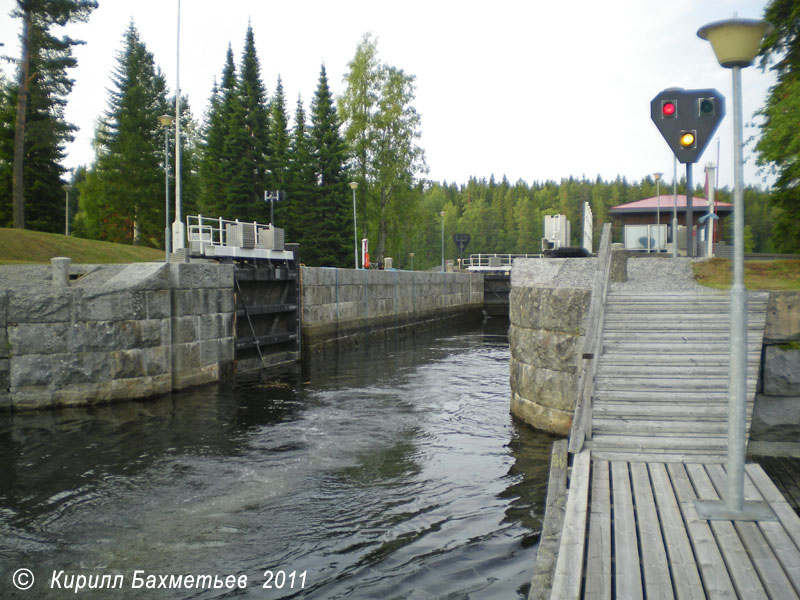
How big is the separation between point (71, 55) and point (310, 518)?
3384 centimetres

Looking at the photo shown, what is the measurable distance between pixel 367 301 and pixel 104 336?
16.0 metres

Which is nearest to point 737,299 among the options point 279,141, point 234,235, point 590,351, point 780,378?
point 590,351

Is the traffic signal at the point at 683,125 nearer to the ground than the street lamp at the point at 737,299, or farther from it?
farther from it

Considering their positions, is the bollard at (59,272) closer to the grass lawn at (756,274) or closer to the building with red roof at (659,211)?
the grass lawn at (756,274)

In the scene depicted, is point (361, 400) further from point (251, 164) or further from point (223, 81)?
point (223, 81)

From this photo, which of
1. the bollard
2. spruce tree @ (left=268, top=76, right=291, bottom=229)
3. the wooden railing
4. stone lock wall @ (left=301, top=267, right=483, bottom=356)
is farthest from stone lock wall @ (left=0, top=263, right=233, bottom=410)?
spruce tree @ (left=268, top=76, right=291, bottom=229)

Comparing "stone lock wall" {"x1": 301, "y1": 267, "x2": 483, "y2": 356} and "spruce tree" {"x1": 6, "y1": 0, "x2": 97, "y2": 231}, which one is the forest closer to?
"spruce tree" {"x1": 6, "y1": 0, "x2": 97, "y2": 231}

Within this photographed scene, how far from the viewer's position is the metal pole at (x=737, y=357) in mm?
4891

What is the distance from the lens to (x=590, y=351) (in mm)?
7098

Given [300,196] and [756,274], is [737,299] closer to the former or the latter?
[756,274]

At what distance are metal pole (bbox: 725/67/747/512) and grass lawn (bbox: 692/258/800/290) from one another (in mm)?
4668

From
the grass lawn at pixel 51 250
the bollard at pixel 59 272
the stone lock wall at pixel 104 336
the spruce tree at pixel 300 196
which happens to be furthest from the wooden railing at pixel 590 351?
the spruce tree at pixel 300 196

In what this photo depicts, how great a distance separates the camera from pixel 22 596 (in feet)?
19.5

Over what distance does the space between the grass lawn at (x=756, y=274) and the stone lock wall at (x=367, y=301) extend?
14031mm
